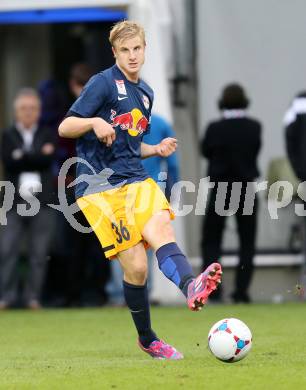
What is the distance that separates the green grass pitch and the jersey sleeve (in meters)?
1.59

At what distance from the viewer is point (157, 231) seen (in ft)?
24.8

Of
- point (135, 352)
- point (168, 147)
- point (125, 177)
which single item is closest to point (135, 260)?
point (125, 177)

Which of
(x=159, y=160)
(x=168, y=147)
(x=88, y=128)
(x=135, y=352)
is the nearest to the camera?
(x=88, y=128)

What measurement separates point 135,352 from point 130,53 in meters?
2.20

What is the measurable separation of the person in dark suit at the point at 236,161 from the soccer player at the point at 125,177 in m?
5.28

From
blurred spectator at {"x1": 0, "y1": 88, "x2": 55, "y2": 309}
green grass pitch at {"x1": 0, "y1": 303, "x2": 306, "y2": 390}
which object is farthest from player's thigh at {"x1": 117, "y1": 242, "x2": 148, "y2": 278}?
blurred spectator at {"x1": 0, "y1": 88, "x2": 55, "y2": 309}

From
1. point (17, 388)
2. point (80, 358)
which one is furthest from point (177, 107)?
point (17, 388)

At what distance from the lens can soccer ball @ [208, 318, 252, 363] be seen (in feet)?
23.6

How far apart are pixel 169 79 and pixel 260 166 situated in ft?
4.90

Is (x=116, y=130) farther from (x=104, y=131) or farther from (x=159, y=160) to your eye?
(x=159, y=160)

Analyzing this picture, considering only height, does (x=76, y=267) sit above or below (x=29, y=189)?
below

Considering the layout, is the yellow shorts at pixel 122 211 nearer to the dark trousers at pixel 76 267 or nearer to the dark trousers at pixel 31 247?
the dark trousers at pixel 76 267

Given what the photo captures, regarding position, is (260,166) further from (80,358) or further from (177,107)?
(80,358)

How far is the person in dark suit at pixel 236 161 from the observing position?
1314 centimetres
